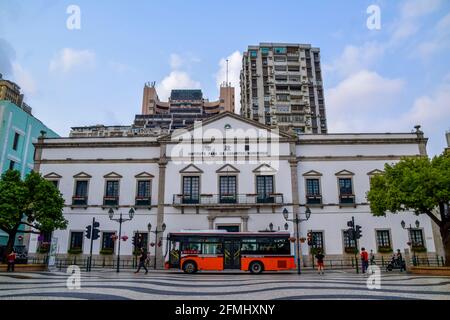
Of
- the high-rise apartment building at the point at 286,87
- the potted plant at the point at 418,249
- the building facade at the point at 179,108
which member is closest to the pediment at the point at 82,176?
the potted plant at the point at 418,249

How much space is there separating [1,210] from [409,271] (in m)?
24.4

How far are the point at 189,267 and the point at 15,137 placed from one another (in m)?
24.0

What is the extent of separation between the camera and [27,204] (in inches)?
808

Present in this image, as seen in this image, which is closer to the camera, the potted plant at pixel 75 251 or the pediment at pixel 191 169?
the potted plant at pixel 75 251

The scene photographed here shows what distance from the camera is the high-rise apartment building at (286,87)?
195 ft

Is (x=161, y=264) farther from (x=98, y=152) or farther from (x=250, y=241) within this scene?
(x=98, y=152)

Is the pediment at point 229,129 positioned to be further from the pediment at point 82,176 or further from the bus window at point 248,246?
the bus window at point 248,246

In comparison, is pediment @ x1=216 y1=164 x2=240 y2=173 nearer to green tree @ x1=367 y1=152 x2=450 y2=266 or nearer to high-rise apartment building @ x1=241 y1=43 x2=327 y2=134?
green tree @ x1=367 y1=152 x2=450 y2=266

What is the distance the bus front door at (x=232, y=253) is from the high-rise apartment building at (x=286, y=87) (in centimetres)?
4030

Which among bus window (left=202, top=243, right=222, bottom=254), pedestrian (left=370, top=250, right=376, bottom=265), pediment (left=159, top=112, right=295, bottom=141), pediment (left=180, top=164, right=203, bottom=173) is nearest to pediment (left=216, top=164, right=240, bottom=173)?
pediment (left=180, top=164, right=203, bottom=173)

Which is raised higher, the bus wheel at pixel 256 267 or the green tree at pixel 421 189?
the green tree at pixel 421 189

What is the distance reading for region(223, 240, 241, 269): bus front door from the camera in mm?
20656

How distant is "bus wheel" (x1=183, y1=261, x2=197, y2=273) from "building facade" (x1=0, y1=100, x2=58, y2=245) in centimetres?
2157
